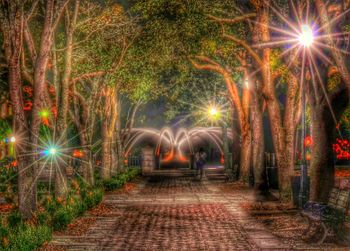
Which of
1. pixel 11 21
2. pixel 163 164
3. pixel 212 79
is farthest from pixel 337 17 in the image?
pixel 163 164

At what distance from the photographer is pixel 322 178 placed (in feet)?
56.3

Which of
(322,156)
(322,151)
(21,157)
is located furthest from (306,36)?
(21,157)

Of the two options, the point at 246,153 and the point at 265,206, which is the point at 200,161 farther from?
the point at 265,206

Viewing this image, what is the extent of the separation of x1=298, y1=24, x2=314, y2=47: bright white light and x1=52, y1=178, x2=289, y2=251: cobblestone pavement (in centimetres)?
509

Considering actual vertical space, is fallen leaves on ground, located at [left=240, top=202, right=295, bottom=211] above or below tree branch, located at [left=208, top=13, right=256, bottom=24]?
below

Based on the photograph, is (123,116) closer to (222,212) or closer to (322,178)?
(222,212)

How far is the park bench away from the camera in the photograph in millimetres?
14133

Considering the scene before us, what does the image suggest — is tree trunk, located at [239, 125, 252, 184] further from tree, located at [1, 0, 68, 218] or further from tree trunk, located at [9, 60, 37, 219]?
tree trunk, located at [9, 60, 37, 219]

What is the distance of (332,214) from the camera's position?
1449cm

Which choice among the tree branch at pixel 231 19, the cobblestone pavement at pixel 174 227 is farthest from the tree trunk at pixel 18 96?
the tree branch at pixel 231 19

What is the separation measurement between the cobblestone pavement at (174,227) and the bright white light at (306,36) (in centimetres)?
509

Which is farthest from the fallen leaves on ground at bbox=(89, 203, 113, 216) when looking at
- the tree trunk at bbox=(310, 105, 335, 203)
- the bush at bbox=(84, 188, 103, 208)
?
the tree trunk at bbox=(310, 105, 335, 203)

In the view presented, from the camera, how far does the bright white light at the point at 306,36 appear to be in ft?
57.3

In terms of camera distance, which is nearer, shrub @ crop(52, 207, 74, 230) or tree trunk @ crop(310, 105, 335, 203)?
shrub @ crop(52, 207, 74, 230)
